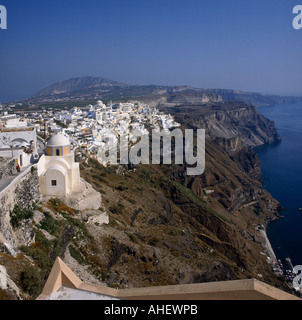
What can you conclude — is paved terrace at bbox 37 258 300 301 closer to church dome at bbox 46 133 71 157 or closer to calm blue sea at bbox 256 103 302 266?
church dome at bbox 46 133 71 157

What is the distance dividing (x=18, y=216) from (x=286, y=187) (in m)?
39.6

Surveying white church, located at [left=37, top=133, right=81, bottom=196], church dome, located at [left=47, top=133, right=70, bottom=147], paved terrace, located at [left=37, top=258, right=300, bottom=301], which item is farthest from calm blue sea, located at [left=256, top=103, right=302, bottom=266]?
paved terrace, located at [left=37, top=258, right=300, bottom=301]

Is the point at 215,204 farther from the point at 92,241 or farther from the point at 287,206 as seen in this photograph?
the point at 92,241

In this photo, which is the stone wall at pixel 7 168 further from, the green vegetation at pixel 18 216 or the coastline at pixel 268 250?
the coastline at pixel 268 250

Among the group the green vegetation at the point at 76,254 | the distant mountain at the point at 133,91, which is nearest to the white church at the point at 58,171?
the green vegetation at the point at 76,254

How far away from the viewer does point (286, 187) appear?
134 feet

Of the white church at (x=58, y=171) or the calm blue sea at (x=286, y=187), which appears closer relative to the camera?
the white church at (x=58, y=171)

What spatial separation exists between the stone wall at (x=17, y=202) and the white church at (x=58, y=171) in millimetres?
754

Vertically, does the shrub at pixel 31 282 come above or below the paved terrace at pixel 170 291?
below

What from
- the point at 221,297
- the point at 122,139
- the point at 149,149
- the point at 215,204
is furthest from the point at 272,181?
the point at 221,297

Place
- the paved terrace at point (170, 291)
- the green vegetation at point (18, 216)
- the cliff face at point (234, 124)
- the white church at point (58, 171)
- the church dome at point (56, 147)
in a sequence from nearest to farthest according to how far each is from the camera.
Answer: the paved terrace at point (170, 291)
the green vegetation at point (18, 216)
the white church at point (58, 171)
the church dome at point (56, 147)
the cliff face at point (234, 124)

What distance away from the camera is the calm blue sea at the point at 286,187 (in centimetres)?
2600

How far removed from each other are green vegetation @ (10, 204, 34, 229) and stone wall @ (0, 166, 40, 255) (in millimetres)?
121

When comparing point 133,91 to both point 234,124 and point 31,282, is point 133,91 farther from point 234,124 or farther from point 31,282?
point 31,282
